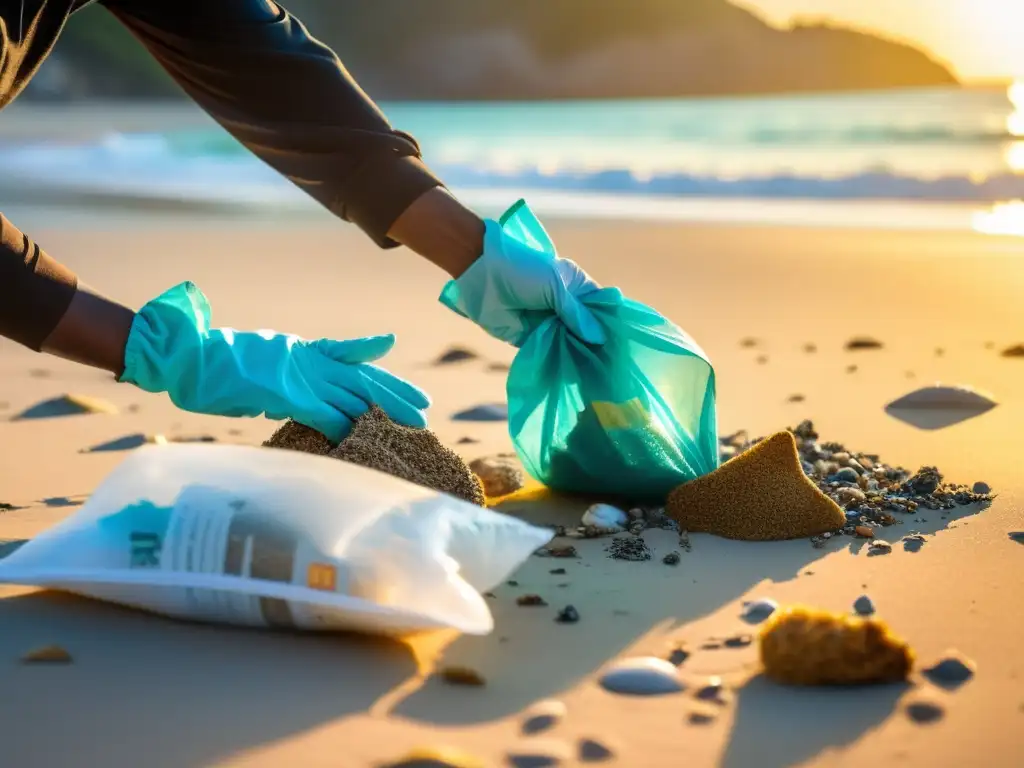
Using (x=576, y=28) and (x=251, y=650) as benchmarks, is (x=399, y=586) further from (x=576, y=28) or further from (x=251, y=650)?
(x=576, y=28)

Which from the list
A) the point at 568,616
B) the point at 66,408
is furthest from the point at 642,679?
the point at 66,408

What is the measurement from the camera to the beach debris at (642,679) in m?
1.57

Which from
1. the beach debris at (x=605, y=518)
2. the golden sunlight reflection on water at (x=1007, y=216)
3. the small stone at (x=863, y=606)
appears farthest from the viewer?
the golden sunlight reflection on water at (x=1007, y=216)

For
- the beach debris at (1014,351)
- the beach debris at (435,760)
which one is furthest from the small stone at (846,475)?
the beach debris at (1014,351)

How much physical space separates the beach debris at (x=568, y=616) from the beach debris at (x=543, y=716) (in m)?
0.28

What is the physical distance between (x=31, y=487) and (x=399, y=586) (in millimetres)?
1221

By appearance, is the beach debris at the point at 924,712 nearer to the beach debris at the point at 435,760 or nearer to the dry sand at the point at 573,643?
the dry sand at the point at 573,643

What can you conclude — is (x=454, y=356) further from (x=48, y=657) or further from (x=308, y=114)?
(x=48, y=657)

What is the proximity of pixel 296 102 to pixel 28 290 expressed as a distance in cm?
67

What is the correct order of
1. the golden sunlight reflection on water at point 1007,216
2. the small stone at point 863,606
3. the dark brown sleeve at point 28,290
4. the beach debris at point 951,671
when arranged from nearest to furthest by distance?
the beach debris at point 951,671
the small stone at point 863,606
the dark brown sleeve at point 28,290
the golden sunlight reflection on water at point 1007,216

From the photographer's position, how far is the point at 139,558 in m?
1.72

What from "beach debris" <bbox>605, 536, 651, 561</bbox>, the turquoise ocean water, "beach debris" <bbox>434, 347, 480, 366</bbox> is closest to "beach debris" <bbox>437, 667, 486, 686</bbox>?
"beach debris" <bbox>605, 536, 651, 561</bbox>

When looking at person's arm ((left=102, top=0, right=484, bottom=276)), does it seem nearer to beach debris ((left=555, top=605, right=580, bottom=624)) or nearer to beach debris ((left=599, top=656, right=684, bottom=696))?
beach debris ((left=555, top=605, right=580, bottom=624))

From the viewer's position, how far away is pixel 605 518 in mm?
2254
